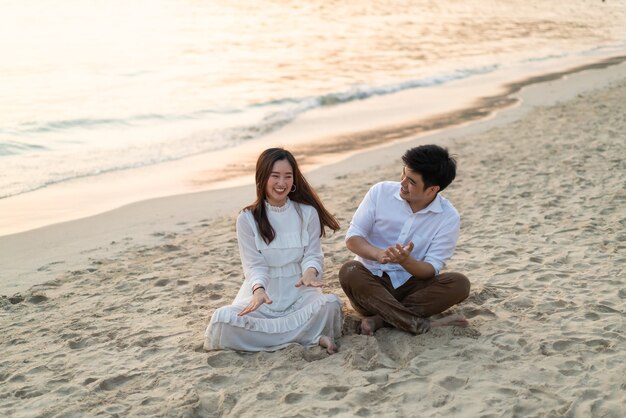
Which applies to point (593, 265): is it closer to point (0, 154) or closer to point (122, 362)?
point (122, 362)

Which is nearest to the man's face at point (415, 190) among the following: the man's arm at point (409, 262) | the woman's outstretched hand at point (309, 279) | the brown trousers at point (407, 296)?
the man's arm at point (409, 262)

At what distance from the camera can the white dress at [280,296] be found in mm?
4426

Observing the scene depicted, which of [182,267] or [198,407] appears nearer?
[198,407]

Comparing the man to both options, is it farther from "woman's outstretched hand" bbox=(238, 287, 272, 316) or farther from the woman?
"woman's outstretched hand" bbox=(238, 287, 272, 316)

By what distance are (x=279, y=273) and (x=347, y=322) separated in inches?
22.2

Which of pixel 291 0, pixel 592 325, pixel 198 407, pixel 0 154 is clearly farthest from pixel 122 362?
pixel 291 0

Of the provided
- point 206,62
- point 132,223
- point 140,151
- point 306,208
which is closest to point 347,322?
point 306,208

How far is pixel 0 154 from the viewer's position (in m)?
11.2

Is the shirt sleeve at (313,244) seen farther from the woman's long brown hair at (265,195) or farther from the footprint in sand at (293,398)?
the footprint in sand at (293,398)

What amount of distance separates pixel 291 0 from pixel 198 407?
34.5m

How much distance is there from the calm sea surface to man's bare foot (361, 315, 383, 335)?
19.4 ft

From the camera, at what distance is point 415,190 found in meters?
4.48

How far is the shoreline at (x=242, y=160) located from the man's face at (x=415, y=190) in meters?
4.40

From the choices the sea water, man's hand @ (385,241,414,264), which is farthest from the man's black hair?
the sea water
